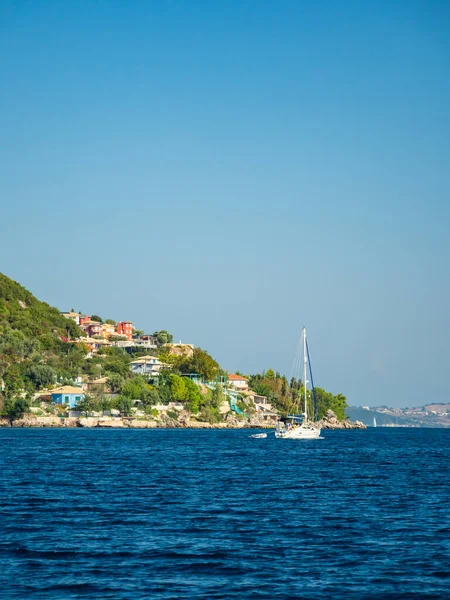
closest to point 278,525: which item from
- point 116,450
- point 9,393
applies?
point 116,450

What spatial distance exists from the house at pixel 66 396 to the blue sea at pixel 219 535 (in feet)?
324

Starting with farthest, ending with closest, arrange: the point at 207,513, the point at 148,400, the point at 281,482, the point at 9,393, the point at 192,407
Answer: the point at 192,407
the point at 148,400
the point at 9,393
the point at 281,482
the point at 207,513

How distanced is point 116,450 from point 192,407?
316ft

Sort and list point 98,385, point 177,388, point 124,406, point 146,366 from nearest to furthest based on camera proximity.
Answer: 1. point 124,406
2. point 98,385
3. point 177,388
4. point 146,366

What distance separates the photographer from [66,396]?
496 ft

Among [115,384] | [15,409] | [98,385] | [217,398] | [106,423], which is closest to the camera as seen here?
[15,409]

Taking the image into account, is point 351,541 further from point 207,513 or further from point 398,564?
point 207,513

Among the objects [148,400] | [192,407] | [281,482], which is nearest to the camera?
[281,482]

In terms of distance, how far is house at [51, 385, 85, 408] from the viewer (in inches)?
5935

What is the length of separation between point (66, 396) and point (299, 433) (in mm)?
52450

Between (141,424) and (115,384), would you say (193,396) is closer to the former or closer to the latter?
(115,384)

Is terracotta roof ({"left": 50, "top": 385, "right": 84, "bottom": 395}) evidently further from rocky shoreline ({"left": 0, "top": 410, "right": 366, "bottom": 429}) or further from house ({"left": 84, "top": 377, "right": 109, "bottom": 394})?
house ({"left": 84, "top": 377, "right": 109, "bottom": 394})

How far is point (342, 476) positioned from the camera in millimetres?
53156

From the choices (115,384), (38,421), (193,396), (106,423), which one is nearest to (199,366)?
(193,396)
